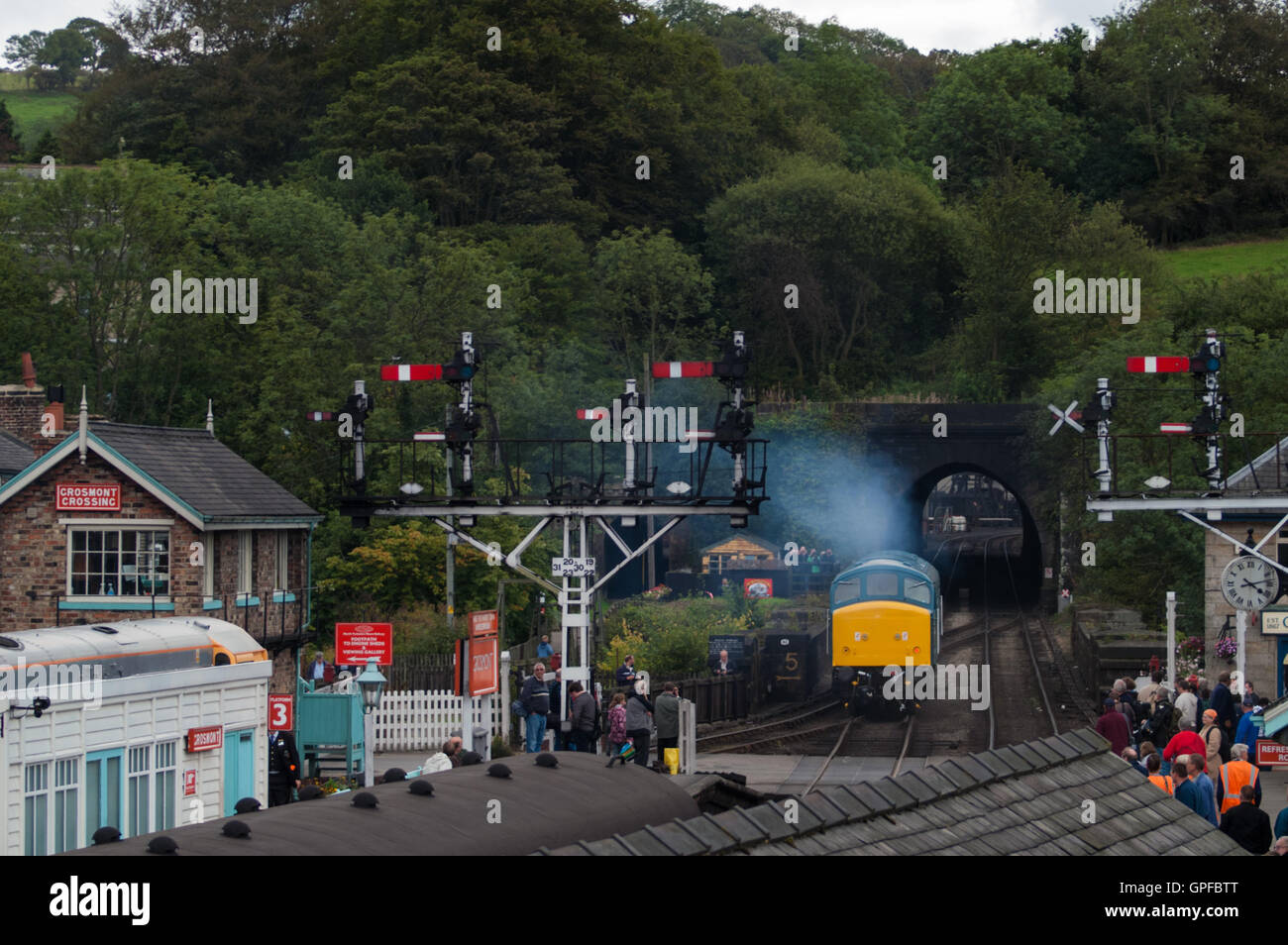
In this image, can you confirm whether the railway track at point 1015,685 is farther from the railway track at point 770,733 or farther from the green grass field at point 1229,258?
the green grass field at point 1229,258

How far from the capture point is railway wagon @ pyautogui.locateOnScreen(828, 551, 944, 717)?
3331 cm

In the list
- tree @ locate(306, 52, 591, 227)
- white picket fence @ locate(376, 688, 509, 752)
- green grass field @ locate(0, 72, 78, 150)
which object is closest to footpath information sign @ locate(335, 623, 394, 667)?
white picket fence @ locate(376, 688, 509, 752)

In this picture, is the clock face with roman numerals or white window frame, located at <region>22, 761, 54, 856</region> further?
the clock face with roman numerals

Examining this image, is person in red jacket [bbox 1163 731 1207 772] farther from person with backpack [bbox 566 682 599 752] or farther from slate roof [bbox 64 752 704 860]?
slate roof [bbox 64 752 704 860]

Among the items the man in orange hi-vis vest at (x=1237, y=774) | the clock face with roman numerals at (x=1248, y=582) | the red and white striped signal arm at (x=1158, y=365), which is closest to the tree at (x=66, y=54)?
the red and white striped signal arm at (x=1158, y=365)

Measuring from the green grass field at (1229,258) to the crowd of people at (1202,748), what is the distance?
49485 mm

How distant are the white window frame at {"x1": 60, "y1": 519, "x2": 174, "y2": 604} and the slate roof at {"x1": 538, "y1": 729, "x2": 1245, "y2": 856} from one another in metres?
21.1

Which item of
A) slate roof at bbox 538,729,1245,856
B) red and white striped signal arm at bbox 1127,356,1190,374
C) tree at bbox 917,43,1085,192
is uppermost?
tree at bbox 917,43,1085,192

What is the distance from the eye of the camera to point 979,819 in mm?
6652

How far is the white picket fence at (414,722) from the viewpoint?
29328 millimetres

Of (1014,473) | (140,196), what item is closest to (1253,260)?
A: (1014,473)

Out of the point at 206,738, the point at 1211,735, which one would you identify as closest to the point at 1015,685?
the point at 1211,735

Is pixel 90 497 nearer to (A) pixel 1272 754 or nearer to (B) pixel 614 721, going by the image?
(B) pixel 614 721
